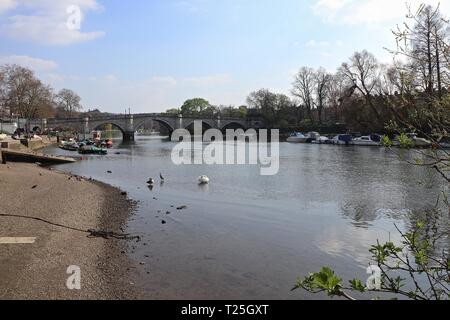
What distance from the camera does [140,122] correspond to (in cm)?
11100

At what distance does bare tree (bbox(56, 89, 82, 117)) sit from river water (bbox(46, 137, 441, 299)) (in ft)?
355

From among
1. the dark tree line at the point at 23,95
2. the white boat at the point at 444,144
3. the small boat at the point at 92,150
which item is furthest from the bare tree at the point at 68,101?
the white boat at the point at 444,144

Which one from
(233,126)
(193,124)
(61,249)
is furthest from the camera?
(233,126)

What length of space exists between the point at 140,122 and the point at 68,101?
3533 cm

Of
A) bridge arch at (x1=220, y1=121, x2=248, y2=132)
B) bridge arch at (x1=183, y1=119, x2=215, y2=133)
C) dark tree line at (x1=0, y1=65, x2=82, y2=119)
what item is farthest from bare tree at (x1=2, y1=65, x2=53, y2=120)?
bridge arch at (x1=220, y1=121, x2=248, y2=132)

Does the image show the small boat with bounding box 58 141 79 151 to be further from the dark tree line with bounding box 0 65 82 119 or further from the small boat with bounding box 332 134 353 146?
the small boat with bounding box 332 134 353 146

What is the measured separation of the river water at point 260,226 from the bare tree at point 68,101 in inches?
4261

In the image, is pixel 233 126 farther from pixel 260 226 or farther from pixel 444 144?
pixel 444 144

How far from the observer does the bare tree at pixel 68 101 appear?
5202 inches

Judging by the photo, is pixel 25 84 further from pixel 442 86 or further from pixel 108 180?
pixel 442 86

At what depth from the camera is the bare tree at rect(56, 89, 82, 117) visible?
132125 mm

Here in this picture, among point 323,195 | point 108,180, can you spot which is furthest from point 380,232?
point 108,180
